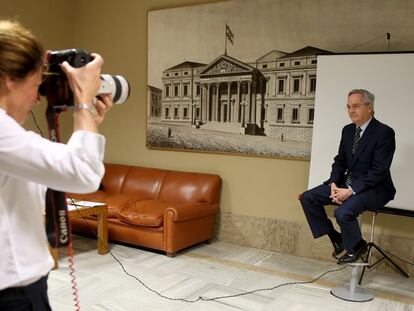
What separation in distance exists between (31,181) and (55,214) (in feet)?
0.62

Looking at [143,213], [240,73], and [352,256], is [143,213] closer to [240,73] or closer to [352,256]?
[240,73]

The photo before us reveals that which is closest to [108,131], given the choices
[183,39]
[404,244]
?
[183,39]

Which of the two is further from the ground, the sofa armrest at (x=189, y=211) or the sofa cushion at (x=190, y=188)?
the sofa cushion at (x=190, y=188)

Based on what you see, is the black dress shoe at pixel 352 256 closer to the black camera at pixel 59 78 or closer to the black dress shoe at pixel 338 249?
the black dress shoe at pixel 338 249

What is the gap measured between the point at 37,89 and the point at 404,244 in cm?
355

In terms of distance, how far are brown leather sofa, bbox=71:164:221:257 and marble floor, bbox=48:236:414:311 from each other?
0.54 ft

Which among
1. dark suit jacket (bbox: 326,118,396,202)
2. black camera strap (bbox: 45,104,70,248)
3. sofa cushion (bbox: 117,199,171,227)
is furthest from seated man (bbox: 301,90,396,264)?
black camera strap (bbox: 45,104,70,248)

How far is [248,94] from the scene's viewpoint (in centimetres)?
446

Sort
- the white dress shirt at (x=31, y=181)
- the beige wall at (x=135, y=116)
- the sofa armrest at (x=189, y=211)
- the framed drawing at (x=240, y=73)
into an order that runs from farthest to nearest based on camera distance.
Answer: the beige wall at (x=135, y=116) < the framed drawing at (x=240, y=73) < the sofa armrest at (x=189, y=211) < the white dress shirt at (x=31, y=181)

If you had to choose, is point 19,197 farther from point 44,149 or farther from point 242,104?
point 242,104

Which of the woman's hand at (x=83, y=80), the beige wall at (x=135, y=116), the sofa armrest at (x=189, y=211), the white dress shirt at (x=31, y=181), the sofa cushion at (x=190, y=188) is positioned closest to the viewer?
the white dress shirt at (x=31, y=181)

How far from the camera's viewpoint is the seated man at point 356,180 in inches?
125

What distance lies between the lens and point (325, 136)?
12.6 ft

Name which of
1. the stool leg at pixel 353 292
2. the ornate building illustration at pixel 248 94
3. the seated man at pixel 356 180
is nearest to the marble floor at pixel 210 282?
the stool leg at pixel 353 292
